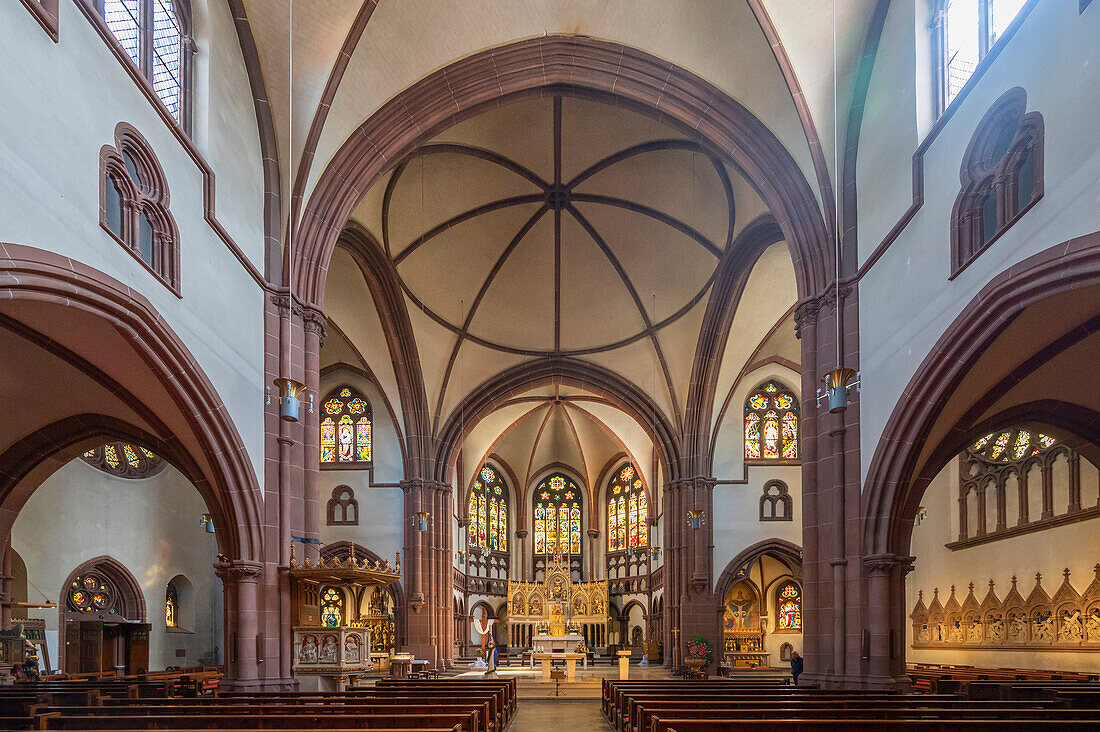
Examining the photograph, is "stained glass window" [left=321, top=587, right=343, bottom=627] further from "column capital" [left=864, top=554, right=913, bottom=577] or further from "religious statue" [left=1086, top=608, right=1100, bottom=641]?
"religious statue" [left=1086, top=608, right=1100, bottom=641]

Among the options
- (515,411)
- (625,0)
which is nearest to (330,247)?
(625,0)

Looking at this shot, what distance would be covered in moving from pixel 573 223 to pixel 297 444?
12.4m

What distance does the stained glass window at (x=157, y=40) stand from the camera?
1123 centimetres

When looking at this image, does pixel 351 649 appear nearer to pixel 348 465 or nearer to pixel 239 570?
pixel 239 570

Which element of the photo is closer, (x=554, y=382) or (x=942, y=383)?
(x=942, y=383)

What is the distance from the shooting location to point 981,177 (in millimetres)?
10672

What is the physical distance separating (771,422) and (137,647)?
63.4 ft

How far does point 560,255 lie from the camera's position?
1065 inches

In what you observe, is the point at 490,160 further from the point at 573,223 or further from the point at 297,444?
the point at 297,444

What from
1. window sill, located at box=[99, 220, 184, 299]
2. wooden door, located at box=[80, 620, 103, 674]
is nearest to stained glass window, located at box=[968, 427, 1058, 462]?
window sill, located at box=[99, 220, 184, 299]

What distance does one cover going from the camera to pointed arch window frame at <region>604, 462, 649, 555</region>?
40.4 m

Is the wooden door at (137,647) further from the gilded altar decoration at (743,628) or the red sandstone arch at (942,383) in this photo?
the red sandstone arch at (942,383)

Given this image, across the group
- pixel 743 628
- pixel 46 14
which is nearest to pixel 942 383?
pixel 46 14

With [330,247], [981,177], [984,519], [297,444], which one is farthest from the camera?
[984,519]
